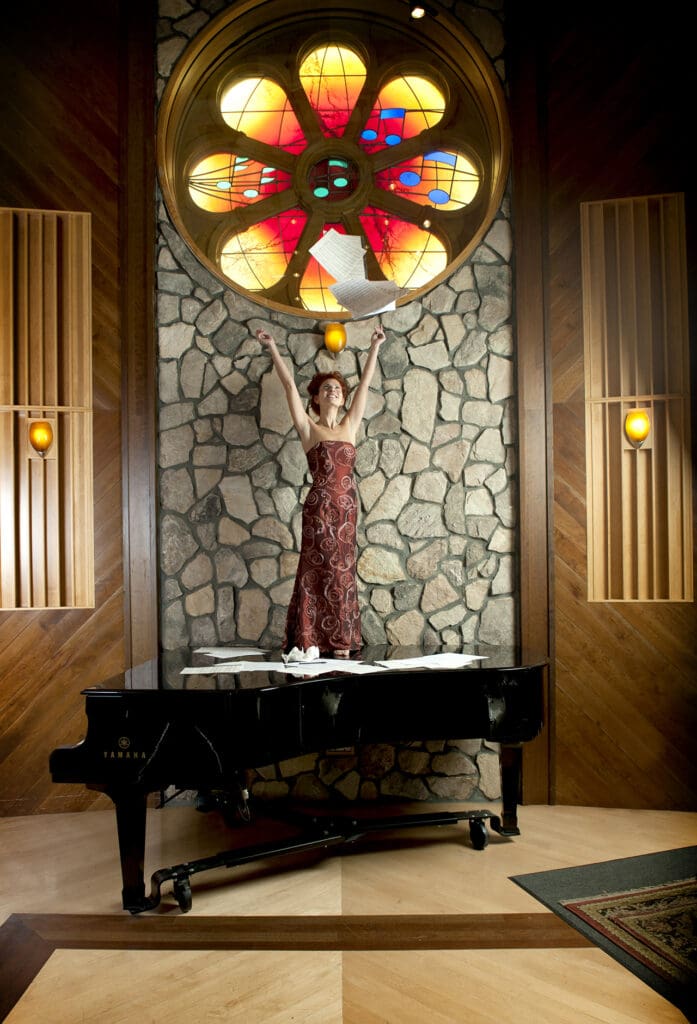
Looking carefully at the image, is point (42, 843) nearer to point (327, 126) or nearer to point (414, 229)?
point (414, 229)

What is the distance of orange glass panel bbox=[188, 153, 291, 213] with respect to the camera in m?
4.08

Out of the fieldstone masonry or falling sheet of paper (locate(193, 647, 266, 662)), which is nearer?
falling sheet of paper (locate(193, 647, 266, 662))

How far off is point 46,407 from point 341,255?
1543 millimetres

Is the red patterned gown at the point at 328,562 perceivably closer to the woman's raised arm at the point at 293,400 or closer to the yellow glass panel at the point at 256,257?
the woman's raised arm at the point at 293,400

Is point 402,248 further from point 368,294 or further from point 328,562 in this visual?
point 328,562

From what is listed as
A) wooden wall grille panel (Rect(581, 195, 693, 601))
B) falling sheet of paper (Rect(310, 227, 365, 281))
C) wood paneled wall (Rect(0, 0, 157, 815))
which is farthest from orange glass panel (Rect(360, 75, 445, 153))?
wood paneled wall (Rect(0, 0, 157, 815))

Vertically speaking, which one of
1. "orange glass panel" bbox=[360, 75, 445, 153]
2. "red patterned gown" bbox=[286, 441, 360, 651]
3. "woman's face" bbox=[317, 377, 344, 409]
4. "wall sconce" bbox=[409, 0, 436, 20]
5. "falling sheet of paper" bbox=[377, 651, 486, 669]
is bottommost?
"falling sheet of paper" bbox=[377, 651, 486, 669]

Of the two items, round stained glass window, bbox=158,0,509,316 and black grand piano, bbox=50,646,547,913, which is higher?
round stained glass window, bbox=158,0,509,316

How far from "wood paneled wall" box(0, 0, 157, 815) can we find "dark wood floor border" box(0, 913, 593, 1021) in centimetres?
134

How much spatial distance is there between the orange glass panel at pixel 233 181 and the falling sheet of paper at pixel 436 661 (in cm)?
250

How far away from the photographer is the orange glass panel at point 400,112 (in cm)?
411

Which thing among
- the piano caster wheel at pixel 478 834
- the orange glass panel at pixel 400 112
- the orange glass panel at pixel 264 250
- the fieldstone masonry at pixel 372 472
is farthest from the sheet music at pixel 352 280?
the piano caster wheel at pixel 478 834

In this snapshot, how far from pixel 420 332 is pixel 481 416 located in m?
0.50

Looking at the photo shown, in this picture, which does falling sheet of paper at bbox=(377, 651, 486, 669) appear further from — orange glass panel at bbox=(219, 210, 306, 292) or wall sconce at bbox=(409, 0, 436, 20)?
wall sconce at bbox=(409, 0, 436, 20)
